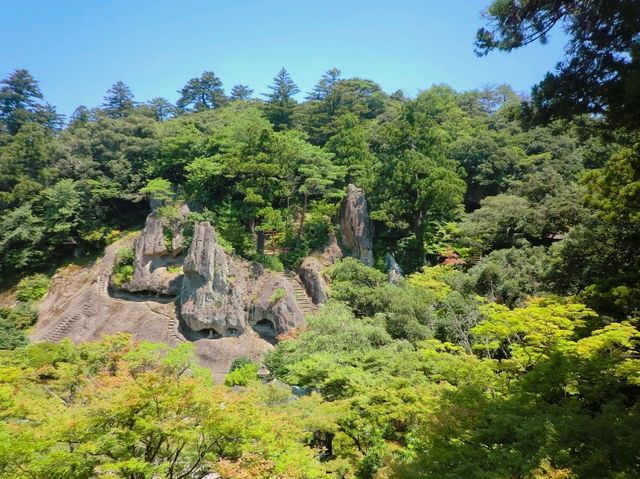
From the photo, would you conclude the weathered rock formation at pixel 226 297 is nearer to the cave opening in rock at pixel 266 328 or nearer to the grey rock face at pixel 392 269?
the cave opening in rock at pixel 266 328

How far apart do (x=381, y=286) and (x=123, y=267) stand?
47.4 ft

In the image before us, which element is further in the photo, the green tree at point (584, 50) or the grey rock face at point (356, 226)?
the grey rock face at point (356, 226)

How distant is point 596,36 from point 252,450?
9218 mm

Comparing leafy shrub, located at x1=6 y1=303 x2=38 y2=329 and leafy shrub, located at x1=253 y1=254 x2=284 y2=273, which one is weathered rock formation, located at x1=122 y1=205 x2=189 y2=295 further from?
leafy shrub, located at x1=6 y1=303 x2=38 y2=329

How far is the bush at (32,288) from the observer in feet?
79.3

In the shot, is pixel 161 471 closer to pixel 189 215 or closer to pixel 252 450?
pixel 252 450

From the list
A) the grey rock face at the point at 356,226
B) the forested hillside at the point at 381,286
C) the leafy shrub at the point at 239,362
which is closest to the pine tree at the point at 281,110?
the forested hillside at the point at 381,286

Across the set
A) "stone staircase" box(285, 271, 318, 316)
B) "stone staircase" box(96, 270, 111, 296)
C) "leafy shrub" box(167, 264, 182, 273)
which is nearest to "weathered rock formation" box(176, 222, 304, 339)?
"stone staircase" box(285, 271, 318, 316)

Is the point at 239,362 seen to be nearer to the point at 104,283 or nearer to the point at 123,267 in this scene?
the point at 123,267

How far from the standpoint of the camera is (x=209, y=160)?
23188mm

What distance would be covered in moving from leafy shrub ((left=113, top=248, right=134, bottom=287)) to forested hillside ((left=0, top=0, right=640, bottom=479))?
153 millimetres

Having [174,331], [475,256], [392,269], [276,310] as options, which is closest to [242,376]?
[276,310]

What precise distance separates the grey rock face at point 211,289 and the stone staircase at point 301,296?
2.70 metres

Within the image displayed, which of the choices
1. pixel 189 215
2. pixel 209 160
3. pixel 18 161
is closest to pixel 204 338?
pixel 189 215
